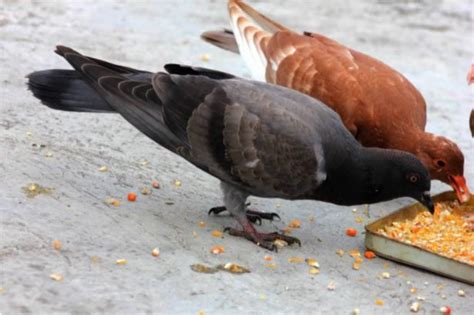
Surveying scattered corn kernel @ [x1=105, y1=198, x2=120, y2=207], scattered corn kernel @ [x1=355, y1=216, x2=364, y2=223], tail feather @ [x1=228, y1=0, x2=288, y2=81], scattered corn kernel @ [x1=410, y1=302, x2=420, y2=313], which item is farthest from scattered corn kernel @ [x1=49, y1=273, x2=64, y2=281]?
tail feather @ [x1=228, y1=0, x2=288, y2=81]

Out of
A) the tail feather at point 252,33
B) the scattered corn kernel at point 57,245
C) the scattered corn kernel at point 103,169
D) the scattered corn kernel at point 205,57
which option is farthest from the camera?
the scattered corn kernel at point 205,57

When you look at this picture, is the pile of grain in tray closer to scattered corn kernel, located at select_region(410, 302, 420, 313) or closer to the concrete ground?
the concrete ground

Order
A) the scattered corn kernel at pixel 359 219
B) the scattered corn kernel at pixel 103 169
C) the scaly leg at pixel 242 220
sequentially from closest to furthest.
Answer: the scaly leg at pixel 242 220, the scattered corn kernel at pixel 103 169, the scattered corn kernel at pixel 359 219

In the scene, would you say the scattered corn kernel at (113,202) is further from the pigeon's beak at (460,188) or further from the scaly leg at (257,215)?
the pigeon's beak at (460,188)

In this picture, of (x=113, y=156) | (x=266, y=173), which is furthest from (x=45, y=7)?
(x=266, y=173)

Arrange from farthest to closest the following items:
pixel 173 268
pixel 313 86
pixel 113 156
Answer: pixel 313 86
pixel 113 156
pixel 173 268

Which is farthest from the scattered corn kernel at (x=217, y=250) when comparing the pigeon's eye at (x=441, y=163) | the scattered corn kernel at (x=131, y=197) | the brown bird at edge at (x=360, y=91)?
the pigeon's eye at (x=441, y=163)

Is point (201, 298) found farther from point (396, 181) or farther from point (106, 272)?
point (396, 181)
